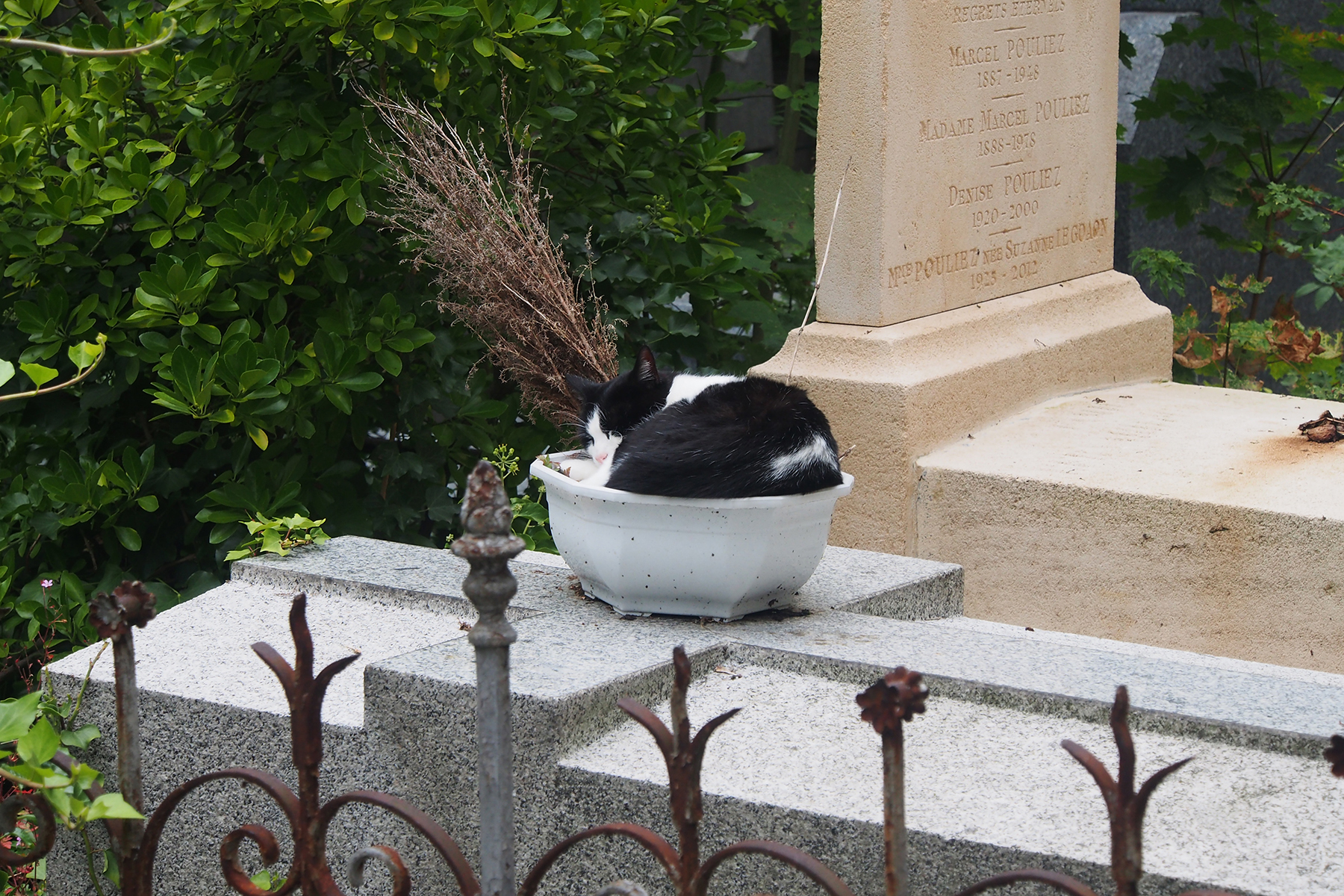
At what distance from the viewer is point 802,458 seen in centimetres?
239

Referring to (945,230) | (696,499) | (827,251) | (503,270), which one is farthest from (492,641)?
(945,230)

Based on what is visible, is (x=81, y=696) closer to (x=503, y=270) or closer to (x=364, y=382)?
(x=364, y=382)

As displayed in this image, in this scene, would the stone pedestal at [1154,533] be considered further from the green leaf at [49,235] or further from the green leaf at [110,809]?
the green leaf at [110,809]

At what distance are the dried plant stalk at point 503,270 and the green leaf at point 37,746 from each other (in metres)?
1.62

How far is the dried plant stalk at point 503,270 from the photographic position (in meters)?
2.95

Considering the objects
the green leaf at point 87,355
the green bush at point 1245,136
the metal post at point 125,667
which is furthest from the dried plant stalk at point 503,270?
the green bush at point 1245,136

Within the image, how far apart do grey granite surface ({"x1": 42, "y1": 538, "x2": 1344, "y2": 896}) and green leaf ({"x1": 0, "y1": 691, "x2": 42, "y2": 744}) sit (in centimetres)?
69

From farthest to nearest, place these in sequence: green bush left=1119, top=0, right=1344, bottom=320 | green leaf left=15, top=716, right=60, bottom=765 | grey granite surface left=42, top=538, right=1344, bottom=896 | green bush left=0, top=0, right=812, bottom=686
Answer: green bush left=1119, top=0, right=1344, bottom=320 → green bush left=0, top=0, right=812, bottom=686 → grey granite surface left=42, top=538, right=1344, bottom=896 → green leaf left=15, top=716, right=60, bottom=765

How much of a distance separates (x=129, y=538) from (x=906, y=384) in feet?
6.49

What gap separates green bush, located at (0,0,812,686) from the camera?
3.10 meters

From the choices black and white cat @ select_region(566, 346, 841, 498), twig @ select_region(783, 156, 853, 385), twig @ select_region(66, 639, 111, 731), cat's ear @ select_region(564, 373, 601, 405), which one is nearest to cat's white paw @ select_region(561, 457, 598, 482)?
black and white cat @ select_region(566, 346, 841, 498)

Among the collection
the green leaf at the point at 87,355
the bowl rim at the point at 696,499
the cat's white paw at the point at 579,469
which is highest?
the green leaf at the point at 87,355

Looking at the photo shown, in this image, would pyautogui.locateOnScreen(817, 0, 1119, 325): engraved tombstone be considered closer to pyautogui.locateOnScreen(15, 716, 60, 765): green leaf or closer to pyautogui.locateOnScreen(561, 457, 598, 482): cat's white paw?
Result: pyautogui.locateOnScreen(561, 457, 598, 482): cat's white paw

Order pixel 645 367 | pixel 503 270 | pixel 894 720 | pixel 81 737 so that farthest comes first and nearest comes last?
1. pixel 503 270
2. pixel 645 367
3. pixel 81 737
4. pixel 894 720
